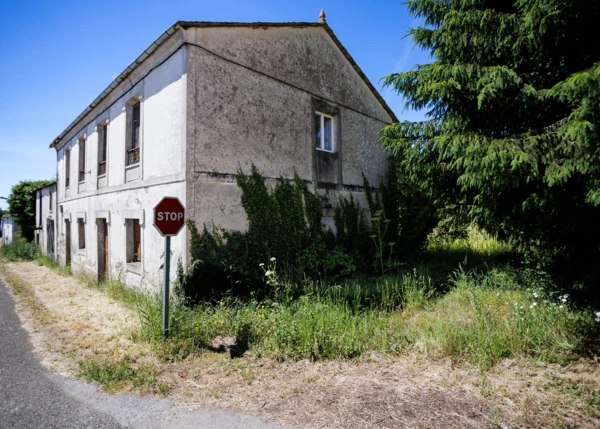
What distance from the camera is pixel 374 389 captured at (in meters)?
3.65

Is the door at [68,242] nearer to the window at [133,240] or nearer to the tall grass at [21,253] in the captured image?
the tall grass at [21,253]

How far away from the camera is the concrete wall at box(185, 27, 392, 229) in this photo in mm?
6805

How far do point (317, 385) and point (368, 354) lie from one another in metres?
1.01

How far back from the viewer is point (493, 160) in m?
4.39

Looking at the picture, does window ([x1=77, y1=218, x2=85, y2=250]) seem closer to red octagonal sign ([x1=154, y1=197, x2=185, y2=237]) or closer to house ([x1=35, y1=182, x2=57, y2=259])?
house ([x1=35, y1=182, x2=57, y2=259])

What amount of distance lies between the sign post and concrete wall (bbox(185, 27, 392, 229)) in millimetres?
Answer: 1766

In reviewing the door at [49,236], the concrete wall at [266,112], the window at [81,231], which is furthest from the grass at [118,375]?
the door at [49,236]

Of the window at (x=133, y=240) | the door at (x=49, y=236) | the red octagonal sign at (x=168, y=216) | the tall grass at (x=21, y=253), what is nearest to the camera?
the red octagonal sign at (x=168, y=216)

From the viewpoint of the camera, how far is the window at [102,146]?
10695 mm

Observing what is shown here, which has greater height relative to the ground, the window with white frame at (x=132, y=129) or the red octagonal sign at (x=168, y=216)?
the window with white frame at (x=132, y=129)

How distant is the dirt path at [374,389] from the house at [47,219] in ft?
45.8

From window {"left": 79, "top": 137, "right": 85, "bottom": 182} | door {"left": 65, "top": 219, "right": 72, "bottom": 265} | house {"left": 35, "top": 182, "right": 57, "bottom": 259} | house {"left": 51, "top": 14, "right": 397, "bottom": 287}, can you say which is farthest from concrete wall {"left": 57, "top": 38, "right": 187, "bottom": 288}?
house {"left": 35, "top": 182, "right": 57, "bottom": 259}

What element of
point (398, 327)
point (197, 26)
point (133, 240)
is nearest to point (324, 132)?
point (197, 26)

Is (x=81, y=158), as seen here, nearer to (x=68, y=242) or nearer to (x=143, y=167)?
(x=68, y=242)
